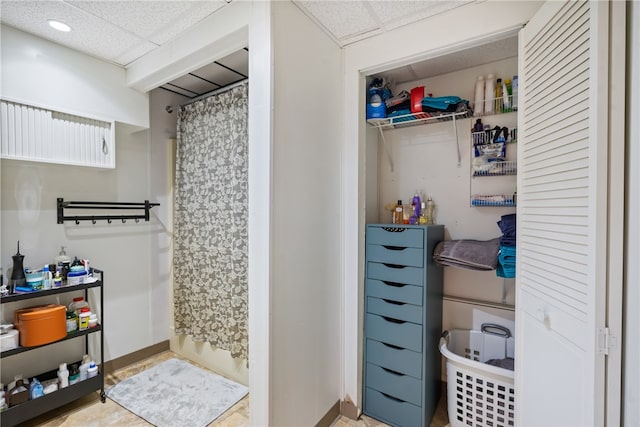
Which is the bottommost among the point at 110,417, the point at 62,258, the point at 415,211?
the point at 110,417

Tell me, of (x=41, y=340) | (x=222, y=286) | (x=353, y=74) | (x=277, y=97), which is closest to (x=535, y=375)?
(x=277, y=97)

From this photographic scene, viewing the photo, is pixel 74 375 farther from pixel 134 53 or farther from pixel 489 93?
pixel 489 93

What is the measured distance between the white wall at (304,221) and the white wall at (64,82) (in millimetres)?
1466

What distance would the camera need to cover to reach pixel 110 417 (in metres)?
1.79

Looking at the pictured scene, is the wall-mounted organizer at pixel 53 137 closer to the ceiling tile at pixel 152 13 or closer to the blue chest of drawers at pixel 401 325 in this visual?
the ceiling tile at pixel 152 13

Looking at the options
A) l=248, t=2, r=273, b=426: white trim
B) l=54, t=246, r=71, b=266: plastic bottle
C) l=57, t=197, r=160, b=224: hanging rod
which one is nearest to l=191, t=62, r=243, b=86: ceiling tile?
l=248, t=2, r=273, b=426: white trim

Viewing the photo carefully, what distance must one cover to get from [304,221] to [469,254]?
941 millimetres

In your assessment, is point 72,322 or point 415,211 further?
point 415,211

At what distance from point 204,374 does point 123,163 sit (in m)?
1.81

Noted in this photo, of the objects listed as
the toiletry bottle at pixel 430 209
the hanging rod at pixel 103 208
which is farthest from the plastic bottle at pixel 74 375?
the toiletry bottle at pixel 430 209

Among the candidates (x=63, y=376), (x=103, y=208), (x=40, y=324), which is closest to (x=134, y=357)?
(x=63, y=376)

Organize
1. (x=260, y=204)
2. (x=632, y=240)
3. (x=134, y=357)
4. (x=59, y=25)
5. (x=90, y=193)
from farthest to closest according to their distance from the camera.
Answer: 1. (x=134, y=357)
2. (x=90, y=193)
3. (x=59, y=25)
4. (x=260, y=204)
5. (x=632, y=240)

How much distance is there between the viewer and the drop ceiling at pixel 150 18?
4.64 ft

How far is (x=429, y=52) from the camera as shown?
1.54 m
